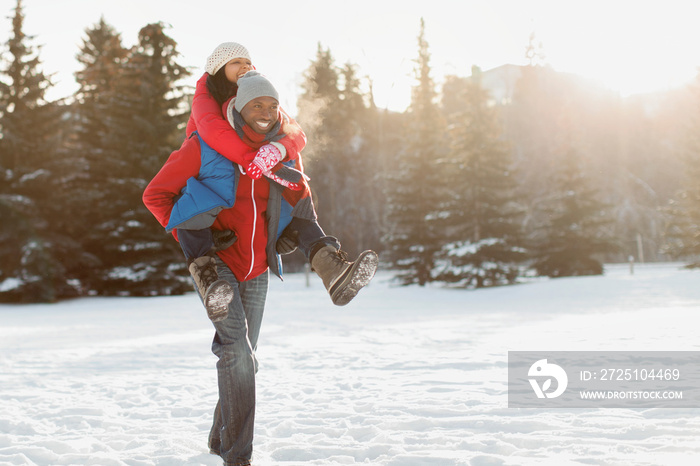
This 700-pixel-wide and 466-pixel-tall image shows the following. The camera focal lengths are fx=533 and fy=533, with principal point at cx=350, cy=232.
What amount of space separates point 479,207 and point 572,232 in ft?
18.4

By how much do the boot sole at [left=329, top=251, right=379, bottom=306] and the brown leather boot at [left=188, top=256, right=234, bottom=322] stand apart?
513mm

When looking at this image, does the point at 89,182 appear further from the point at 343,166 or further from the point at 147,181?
the point at 343,166

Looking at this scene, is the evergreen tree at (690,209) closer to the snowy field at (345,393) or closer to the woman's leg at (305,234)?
the snowy field at (345,393)

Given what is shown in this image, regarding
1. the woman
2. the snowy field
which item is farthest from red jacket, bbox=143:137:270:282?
the snowy field

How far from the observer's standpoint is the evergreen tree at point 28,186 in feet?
55.2

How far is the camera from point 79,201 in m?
18.1

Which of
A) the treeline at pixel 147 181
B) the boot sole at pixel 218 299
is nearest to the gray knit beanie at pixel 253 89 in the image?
the boot sole at pixel 218 299

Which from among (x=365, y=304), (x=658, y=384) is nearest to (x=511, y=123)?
(x=365, y=304)

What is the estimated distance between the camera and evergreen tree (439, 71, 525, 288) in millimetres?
19250

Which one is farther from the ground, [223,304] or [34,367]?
[223,304]

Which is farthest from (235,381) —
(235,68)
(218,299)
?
(235,68)

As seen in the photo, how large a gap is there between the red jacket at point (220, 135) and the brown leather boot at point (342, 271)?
0.54 meters

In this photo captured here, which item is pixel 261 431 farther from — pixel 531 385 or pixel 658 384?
pixel 658 384

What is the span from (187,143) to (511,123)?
5703cm
